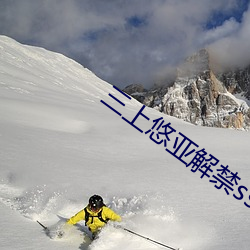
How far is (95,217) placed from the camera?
587 cm

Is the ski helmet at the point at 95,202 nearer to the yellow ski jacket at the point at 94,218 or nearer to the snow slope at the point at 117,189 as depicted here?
the yellow ski jacket at the point at 94,218

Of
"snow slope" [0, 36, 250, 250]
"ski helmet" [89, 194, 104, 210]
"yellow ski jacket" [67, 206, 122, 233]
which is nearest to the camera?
"snow slope" [0, 36, 250, 250]

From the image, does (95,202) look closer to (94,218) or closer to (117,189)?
(94,218)

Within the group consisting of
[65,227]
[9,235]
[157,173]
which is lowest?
[9,235]

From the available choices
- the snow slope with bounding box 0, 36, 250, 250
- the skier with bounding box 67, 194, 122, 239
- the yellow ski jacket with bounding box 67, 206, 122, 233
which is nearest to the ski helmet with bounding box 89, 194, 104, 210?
the skier with bounding box 67, 194, 122, 239

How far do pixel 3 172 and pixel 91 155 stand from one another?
10.4 ft

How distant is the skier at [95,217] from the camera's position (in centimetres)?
579

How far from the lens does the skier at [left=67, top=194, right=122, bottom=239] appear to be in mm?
5789

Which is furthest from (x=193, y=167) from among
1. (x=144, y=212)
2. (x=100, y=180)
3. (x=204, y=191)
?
(x=144, y=212)

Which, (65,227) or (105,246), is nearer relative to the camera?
(105,246)

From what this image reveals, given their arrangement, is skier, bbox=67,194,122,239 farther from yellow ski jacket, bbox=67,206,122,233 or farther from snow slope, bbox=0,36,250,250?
snow slope, bbox=0,36,250,250

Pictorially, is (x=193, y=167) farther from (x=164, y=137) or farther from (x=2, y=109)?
(x=2, y=109)

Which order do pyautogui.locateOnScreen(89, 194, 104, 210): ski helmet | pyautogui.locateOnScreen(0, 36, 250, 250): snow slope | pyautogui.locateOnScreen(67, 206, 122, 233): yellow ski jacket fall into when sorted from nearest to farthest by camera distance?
pyautogui.locateOnScreen(0, 36, 250, 250): snow slope
pyautogui.locateOnScreen(89, 194, 104, 210): ski helmet
pyautogui.locateOnScreen(67, 206, 122, 233): yellow ski jacket

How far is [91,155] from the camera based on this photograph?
35.0 feet
